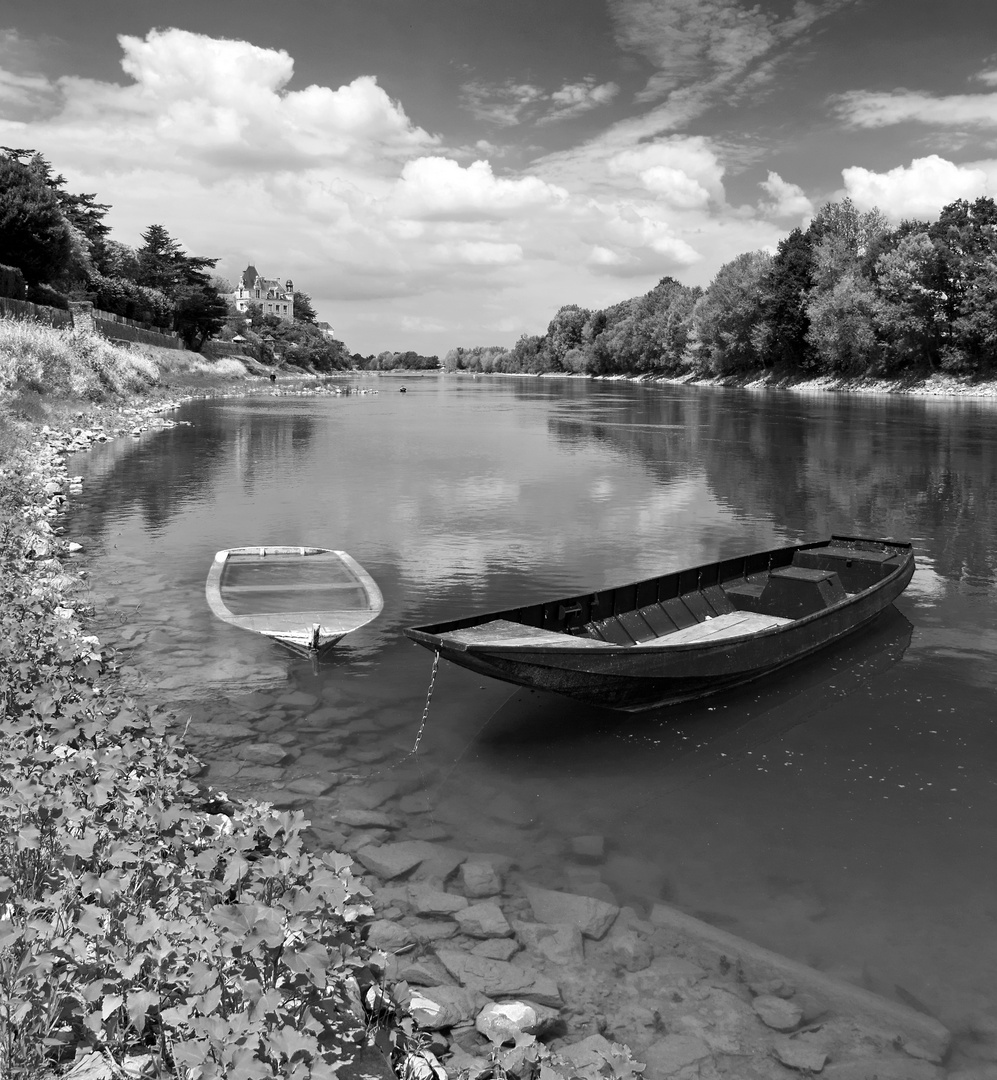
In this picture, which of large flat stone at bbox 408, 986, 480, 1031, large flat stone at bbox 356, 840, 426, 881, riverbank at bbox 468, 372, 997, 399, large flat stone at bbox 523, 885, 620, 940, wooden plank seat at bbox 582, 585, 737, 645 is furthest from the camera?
riverbank at bbox 468, 372, 997, 399

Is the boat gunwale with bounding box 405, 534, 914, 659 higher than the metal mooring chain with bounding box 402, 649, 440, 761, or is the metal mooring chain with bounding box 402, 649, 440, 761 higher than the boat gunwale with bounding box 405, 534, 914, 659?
the boat gunwale with bounding box 405, 534, 914, 659

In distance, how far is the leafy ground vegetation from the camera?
4363 mm

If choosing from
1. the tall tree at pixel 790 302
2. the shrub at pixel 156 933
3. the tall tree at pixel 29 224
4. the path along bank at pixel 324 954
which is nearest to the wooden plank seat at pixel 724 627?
the path along bank at pixel 324 954

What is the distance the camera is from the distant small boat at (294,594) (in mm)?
13836

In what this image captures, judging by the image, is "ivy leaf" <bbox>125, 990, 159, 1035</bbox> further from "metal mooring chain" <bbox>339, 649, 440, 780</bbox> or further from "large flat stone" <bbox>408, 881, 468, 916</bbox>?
"metal mooring chain" <bbox>339, 649, 440, 780</bbox>

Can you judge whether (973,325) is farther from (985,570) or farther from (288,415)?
(985,570)

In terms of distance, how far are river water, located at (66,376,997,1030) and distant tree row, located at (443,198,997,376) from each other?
68.8m

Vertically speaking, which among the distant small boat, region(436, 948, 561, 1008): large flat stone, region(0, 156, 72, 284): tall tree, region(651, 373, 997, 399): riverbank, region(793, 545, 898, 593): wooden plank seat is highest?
region(0, 156, 72, 284): tall tree

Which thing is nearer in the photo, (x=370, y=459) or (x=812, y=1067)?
(x=812, y=1067)

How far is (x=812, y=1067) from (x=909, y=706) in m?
7.50

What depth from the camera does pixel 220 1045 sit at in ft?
13.7

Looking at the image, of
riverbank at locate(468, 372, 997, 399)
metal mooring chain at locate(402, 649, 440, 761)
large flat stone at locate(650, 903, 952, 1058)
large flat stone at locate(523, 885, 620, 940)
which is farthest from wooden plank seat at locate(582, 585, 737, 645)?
riverbank at locate(468, 372, 997, 399)

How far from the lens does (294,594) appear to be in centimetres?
1650

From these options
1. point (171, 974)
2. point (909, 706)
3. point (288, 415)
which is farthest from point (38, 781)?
point (288, 415)
